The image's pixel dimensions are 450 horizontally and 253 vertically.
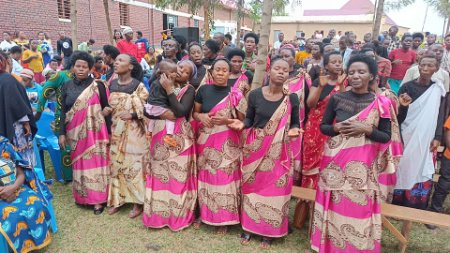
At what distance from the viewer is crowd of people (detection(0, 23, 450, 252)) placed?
2.96m

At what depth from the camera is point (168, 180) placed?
3.61m

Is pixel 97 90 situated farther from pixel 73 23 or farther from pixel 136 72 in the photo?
pixel 73 23

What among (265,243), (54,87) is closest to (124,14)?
(54,87)

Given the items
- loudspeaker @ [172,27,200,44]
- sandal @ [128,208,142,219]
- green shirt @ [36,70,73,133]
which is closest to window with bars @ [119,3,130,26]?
loudspeaker @ [172,27,200,44]

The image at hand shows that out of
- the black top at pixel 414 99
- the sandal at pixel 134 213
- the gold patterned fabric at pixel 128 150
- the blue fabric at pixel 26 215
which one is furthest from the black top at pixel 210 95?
the black top at pixel 414 99

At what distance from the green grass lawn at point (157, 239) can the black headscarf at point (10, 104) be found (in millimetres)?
1170

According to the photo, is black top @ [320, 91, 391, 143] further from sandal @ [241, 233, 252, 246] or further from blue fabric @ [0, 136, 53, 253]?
blue fabric @ [0, 136, 53, 253]

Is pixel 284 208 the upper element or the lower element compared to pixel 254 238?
upper

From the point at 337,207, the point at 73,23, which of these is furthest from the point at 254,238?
the point at 73,23

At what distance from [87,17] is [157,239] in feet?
47.2

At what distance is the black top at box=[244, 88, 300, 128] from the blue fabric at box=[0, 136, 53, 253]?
2.11m

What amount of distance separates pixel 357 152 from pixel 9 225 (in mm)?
2977

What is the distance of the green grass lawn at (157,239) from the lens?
3445 millimetres

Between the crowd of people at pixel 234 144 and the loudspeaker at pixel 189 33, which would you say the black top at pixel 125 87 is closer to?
the crowd of people at pixel 234 144
